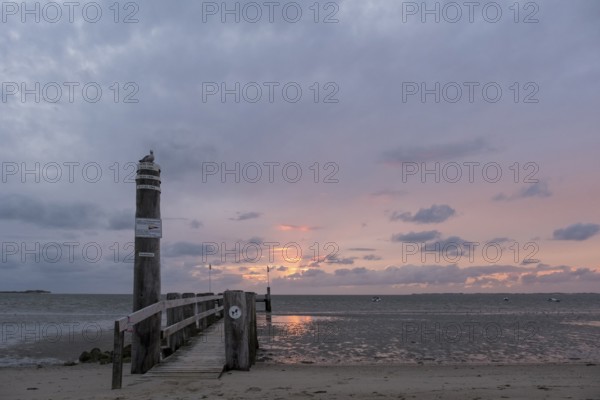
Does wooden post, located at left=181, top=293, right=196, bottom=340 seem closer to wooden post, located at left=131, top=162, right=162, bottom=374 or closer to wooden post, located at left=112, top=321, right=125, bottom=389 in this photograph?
wooden post, located at left=131, top=162, right=162, bottom=374

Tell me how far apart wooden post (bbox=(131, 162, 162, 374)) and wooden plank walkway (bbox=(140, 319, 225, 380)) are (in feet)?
0.96

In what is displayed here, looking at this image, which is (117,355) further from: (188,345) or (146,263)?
(188,345)

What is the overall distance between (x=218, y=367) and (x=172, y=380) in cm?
121

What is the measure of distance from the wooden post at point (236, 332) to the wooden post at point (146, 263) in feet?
3.97

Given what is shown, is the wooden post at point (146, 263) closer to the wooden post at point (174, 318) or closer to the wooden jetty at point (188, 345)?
the wooden jetty at point (188, 345)

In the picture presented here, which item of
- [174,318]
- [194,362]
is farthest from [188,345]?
[194,362]

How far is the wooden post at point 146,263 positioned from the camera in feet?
26.1

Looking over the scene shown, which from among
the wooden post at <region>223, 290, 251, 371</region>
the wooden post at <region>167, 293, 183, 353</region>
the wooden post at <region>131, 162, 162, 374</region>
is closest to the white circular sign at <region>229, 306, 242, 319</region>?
the wooden post at <region>223, 290, 251, 371</region>

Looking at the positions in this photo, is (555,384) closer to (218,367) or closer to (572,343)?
(218,367)

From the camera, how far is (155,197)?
8.21 metres

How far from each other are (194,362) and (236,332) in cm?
81

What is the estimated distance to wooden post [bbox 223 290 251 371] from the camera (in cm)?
883

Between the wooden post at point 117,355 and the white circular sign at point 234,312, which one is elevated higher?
the white circular sign at point 234,312

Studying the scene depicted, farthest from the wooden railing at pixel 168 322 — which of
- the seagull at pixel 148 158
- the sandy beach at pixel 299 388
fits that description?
the seagull at pixel 148 158
